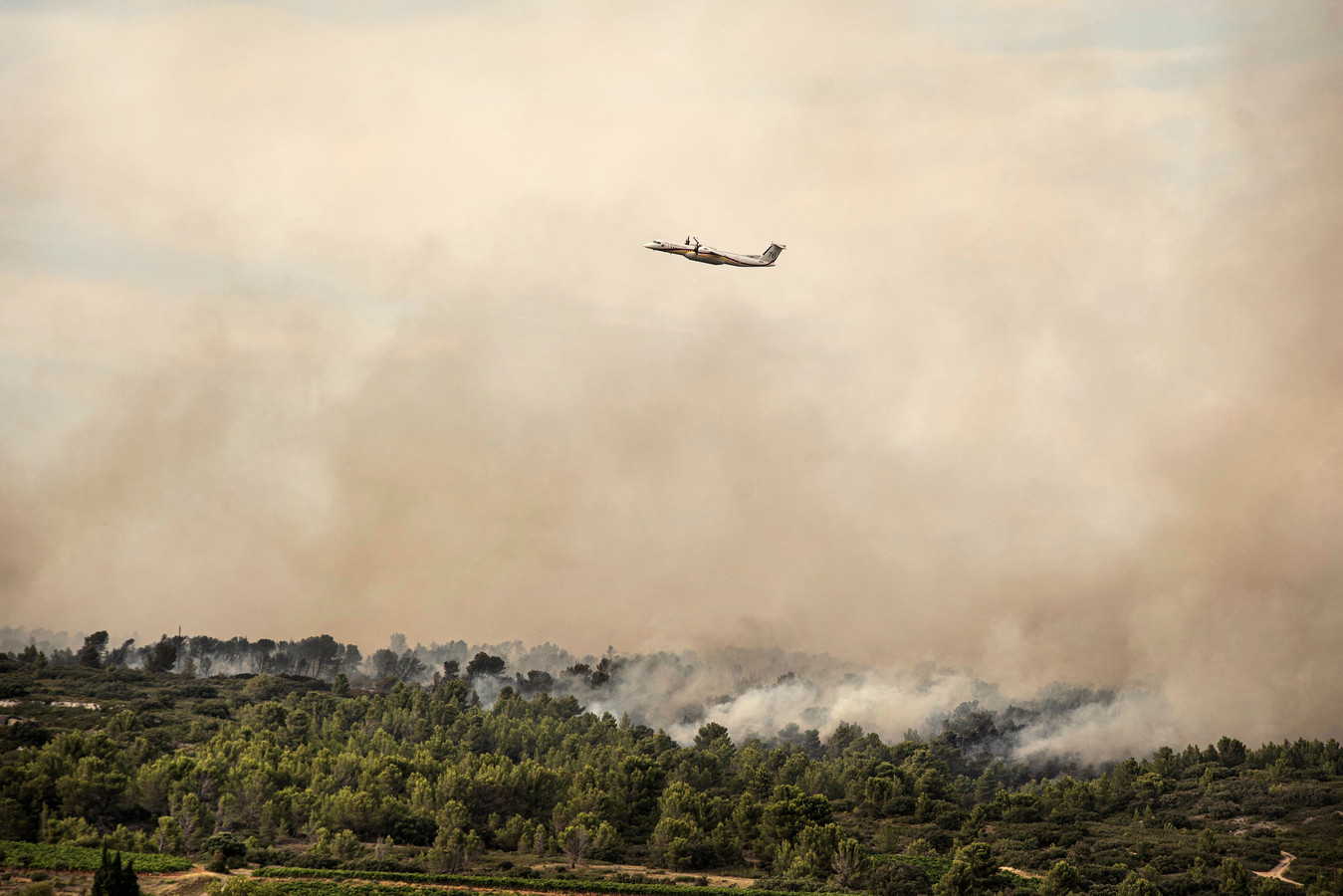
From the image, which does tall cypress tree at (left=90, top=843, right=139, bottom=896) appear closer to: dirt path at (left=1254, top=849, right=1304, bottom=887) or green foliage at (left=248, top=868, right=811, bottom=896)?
green foliage at (left=248, top=868, right=811, bottom=896)

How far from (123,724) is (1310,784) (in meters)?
175

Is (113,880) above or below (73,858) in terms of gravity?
above

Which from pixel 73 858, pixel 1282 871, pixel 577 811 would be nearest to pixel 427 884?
pixel 577 811

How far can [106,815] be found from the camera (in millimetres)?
115625

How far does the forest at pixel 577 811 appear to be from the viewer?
10981cm

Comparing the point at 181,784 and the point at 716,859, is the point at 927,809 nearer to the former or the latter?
the point at 716,859

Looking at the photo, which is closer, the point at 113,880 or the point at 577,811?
the point at 113,880

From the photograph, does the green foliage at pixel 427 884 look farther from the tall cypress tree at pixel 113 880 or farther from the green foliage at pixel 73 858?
the tall cypress tree at pixel 113 880

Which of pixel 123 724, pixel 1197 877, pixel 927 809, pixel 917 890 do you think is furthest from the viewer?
pixel 927 809

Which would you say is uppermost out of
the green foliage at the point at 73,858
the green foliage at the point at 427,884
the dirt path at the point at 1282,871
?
the dirt path at the point at 1282,871

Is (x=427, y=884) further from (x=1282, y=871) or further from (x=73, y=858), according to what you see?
(x=1282, y=871)

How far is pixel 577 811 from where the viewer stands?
419ft

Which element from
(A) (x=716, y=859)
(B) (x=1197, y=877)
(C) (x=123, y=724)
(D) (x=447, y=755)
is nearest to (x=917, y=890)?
(A) (x=716, y=859)

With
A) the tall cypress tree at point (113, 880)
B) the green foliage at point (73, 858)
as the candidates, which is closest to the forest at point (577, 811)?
the green foliage at point (73, 858)
